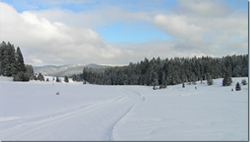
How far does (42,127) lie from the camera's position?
741cm

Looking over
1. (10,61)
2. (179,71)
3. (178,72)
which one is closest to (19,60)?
(10,61)

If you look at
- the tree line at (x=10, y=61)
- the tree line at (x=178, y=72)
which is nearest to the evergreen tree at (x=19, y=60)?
the tree line at (x=10, y=61)

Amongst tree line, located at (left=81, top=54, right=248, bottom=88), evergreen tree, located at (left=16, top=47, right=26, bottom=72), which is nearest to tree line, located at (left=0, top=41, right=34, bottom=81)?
evergreen tree, located at (left=16, top=47, right=26, bottom=72)

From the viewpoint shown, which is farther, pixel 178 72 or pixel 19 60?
pixel 178 72

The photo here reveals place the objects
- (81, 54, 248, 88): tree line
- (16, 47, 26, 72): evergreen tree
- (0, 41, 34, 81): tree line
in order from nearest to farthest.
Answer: (0, 41, 34, 81): tree line, (16, 47, 26, 72): evergreen tree, (81, 54, 248, 88): tree line

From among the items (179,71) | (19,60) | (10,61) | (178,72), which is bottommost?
(178,72)

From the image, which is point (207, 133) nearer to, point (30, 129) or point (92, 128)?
point (92, 128)

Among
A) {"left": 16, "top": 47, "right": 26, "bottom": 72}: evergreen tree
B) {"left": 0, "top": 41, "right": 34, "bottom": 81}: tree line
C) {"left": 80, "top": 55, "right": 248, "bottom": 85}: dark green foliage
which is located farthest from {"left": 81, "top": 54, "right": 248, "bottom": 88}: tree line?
{"left": 0, "top": 41, "right": 34, "bottom": 81}: tree line

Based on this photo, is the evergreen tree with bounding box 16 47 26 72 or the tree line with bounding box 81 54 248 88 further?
the tree line with bounding box 81 54 248 88

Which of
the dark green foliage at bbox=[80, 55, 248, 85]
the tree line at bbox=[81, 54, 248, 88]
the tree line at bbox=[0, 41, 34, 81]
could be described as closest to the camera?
the tree line at bbox=[0, 41, 34, 81]

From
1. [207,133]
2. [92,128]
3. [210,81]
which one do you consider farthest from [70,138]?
[210,81]

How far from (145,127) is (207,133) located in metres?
2.35

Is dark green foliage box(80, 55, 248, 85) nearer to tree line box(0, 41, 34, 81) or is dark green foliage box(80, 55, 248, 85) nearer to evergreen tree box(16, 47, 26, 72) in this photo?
evergreen tree box(16, 47, 26, 72)

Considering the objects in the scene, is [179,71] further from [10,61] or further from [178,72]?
[10,61]
